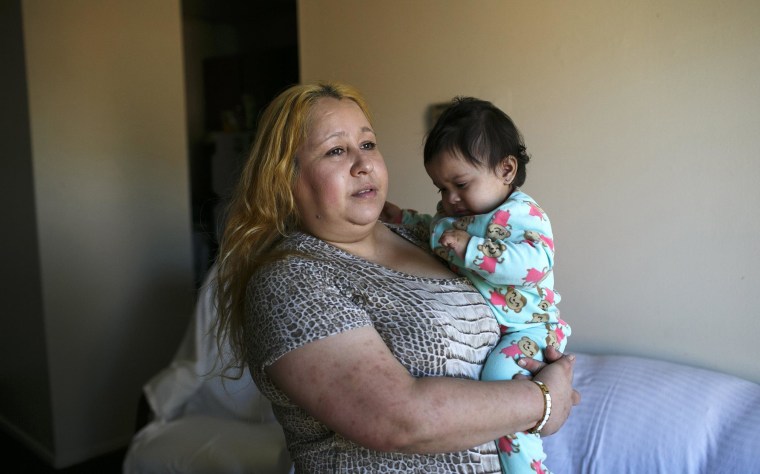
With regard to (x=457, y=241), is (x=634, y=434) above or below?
below

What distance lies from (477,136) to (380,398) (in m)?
0.69

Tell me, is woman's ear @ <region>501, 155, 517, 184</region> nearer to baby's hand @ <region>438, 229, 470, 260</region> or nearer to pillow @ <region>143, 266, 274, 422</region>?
baby's hand @ <region>438, 229, 470, 260</region>

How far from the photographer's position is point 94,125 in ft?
10.9

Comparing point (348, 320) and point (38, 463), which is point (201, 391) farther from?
point (348, 320)

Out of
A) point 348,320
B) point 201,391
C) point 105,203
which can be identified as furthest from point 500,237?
point 105,203

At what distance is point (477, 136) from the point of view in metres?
1.39

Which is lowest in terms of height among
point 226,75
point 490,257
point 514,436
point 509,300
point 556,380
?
point 514,436

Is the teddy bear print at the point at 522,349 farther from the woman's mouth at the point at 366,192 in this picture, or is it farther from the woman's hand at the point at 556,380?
the woman's mouth at the point at 366,192

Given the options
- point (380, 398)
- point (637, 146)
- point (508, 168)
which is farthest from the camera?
point (637, 146)

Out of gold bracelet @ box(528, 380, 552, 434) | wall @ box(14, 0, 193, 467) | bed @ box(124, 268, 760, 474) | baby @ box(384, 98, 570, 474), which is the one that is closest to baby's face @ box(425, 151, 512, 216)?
baby @ box(384, 98, 570, 474)

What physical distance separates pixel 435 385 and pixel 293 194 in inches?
18.7

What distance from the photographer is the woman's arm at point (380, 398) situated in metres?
0.93

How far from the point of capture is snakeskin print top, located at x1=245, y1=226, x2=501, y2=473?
0.99 metres

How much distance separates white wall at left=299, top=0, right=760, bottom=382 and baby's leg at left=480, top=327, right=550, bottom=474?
0.93 meters
